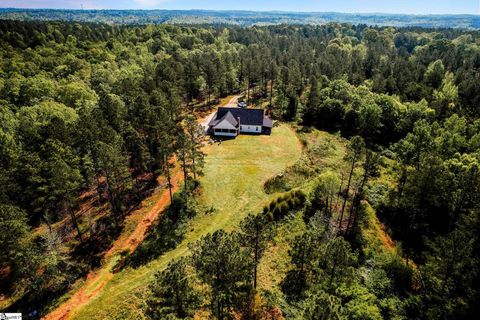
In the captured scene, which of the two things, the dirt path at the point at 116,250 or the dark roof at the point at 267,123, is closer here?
the dirt path at the point at 116,250

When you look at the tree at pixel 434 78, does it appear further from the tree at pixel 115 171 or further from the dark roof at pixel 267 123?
the tree at pixel 115 171

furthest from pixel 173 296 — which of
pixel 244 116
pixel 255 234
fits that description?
pixel 244 116

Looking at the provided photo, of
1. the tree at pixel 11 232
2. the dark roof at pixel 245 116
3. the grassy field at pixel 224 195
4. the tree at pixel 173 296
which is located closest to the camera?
the tree at pixel 173 296

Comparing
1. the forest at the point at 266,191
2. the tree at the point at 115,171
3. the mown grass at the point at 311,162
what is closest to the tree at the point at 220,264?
the forest at the point at 266,191

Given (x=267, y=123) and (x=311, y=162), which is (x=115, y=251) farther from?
(x=267, y=123)

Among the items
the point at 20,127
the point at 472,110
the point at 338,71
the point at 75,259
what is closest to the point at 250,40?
the point at 338,71

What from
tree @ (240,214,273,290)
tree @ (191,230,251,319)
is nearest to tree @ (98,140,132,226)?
tree @ (191,230,251,319)

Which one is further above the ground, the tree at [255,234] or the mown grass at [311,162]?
the tree at [255,234]

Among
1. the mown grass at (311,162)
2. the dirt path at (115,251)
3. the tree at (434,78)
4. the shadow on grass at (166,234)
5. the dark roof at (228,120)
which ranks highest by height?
the tree at (434,78)
